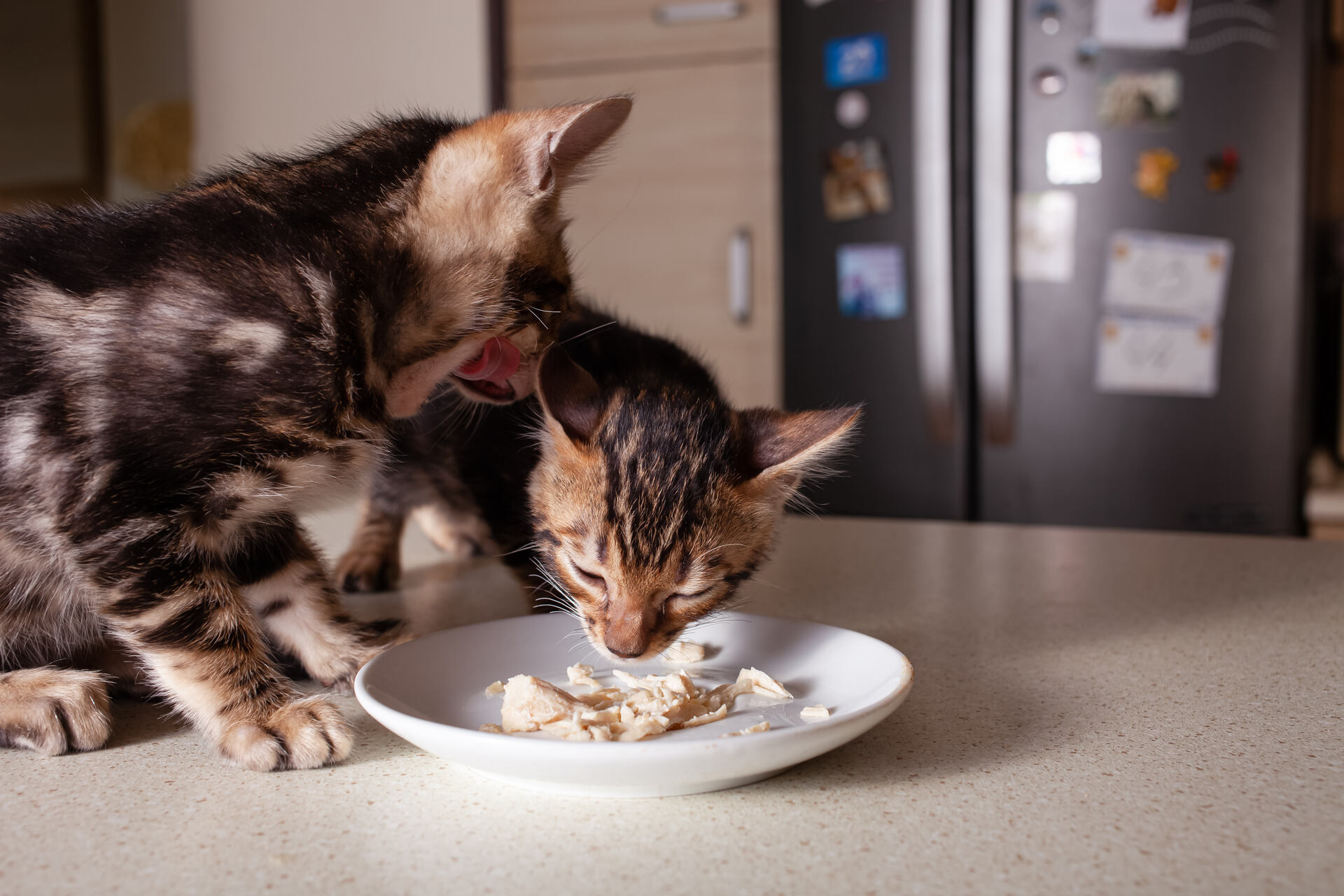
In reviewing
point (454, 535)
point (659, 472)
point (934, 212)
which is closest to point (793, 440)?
point (659, 472)

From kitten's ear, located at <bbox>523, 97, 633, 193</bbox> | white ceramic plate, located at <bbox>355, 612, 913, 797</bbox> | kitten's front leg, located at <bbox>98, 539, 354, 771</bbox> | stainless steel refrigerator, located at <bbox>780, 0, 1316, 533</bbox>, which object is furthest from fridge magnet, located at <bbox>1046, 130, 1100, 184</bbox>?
kitten's front leg, located at <bbox>98, 539, 354, 771</bbox>

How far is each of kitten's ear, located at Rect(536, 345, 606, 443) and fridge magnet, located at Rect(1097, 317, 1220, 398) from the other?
211 cm

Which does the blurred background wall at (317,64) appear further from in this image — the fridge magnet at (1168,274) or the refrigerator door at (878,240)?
the fridge magnet at (1168,274)

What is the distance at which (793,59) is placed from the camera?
2.92 m

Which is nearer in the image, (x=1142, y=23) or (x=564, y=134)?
(x=564, y=134)

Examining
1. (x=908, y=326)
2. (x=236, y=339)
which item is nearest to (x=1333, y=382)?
(x=908, y=326)

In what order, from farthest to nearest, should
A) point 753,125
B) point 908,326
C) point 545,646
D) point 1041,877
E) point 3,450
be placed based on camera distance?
point 753,125
point 908,326
point 545,646
point 3,450
point 1041,877

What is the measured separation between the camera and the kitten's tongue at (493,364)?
1.05 metres

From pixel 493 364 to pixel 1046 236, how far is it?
2116 millimetres

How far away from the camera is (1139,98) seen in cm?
264

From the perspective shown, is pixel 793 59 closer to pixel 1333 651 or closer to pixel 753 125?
pixel 753 125

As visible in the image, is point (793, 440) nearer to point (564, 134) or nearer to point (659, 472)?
point (659, 472)

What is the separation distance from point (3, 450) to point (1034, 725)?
0.84m

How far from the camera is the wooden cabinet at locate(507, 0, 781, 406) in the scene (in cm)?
313
